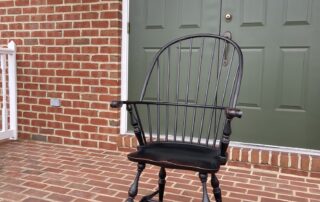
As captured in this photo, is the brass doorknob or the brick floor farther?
the brass doorknob

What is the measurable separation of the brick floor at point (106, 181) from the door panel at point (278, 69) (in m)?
0.36

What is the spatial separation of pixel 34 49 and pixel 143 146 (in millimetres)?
2197

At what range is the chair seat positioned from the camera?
1.45 meters

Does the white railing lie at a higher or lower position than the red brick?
higher

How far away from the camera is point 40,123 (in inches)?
136

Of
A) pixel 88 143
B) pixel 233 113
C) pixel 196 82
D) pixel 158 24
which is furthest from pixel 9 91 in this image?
pixel 233 113

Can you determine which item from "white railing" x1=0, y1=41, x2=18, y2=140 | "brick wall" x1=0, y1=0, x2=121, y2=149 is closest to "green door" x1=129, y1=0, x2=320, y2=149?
"brick wall" x1=0, y1=0, x2=121, y2=149

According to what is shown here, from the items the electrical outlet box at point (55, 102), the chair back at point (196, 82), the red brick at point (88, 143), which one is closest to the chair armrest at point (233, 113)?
the chair back at point (196, 82)

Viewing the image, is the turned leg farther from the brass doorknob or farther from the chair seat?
the brass doorknob

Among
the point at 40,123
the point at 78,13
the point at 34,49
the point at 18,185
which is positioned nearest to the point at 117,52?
the point at 78,13

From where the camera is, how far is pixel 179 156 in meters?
1.58

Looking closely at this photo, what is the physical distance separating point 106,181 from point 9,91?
181 cm

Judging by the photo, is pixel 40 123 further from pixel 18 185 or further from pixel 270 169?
pixel 270 169

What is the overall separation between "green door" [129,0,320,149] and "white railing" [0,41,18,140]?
1.79 meters
